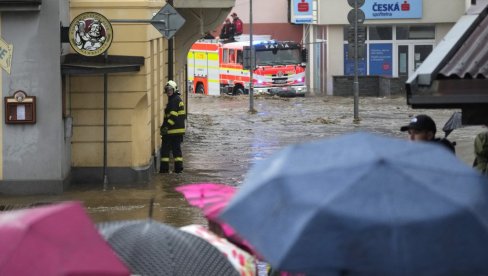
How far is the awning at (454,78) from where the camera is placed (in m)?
7.21

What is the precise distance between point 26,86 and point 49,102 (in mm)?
407

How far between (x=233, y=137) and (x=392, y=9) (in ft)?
64.4

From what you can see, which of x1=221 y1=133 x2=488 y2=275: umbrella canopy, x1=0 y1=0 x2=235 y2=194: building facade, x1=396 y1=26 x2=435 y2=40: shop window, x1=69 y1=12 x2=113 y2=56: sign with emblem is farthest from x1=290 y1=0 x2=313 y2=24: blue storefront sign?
x1=221 y1=133 x2=488 y2=275: umbrella canopy

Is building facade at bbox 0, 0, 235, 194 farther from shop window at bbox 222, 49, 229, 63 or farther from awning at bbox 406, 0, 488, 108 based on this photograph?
shop window at bbox 222, 49, 229, 63

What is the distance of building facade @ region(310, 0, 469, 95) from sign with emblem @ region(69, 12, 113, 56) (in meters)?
28.2

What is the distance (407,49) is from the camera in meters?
45.9

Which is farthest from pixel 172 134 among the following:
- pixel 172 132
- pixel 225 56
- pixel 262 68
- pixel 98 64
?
pixel 225 56

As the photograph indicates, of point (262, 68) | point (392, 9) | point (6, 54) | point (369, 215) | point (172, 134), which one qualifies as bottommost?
point (172, 134)

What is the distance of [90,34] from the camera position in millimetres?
16203

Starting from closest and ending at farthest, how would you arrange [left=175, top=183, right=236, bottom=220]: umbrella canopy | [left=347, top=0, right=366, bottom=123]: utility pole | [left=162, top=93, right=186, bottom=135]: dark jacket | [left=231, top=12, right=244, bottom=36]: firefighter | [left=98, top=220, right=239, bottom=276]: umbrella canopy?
1. [left=98, top=220, right=239, bottom=276]: umbrella canopy
2. [left=175, top=183, right=236, bottom=220]: umbrella canopy
3. [left=162, top=93, right=186, bottom=135]: dark jacket
4. [left=347, top=0, right=366, bottom=123]: utility pole
5. [left=231, top=12, right=244, bottom=36]: firefighter

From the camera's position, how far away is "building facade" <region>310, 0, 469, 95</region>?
4447 centimetres

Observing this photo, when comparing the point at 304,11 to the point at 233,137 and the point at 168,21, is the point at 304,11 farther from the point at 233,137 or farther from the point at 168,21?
the point at 168,21

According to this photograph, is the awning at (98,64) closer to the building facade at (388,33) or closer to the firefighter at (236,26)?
the building facade at (388,33)

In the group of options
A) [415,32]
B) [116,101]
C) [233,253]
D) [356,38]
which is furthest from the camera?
[415,32]
